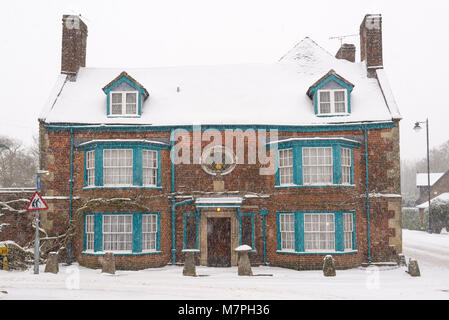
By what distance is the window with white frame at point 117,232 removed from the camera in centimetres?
1956

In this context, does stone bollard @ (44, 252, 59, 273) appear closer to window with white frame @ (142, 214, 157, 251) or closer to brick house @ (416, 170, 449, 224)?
window with white frame @ (142, 214, 157, 251)

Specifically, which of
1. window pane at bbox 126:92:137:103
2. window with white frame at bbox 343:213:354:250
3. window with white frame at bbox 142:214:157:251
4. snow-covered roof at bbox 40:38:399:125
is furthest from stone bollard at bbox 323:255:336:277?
window pane at bbox 126:92:137:103

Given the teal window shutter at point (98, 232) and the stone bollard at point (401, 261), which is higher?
the teal window shutter at point (98, 232)

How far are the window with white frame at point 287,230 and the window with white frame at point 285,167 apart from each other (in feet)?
5.08

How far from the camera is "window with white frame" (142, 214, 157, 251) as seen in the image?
19.8 meters

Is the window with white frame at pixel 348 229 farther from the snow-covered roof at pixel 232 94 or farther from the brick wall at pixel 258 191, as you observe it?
the snow-covered roof at pixel 232 94

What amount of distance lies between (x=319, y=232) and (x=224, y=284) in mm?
5933

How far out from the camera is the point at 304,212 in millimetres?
19438

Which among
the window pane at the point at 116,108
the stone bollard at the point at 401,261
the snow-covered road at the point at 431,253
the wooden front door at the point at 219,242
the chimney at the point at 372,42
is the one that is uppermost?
the chimney at the point at 372,42

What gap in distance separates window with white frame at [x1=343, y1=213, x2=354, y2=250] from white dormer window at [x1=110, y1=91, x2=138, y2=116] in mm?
11211

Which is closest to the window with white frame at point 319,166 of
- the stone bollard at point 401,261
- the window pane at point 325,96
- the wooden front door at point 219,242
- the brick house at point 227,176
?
the brick house at point 227,176

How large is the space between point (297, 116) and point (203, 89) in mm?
5438
